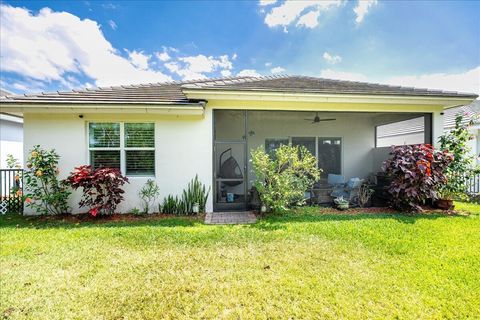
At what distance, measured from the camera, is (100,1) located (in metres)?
9.66

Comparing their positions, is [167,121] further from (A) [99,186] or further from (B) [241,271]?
(B) [241,271]

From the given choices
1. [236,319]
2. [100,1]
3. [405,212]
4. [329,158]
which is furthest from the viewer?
[329,158]

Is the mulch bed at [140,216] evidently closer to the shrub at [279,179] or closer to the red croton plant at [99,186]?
the red croton plant at [99,186]

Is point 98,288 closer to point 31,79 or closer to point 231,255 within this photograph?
point 231,255

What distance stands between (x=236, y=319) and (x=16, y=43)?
14.6m

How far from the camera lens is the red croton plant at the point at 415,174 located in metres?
7.26

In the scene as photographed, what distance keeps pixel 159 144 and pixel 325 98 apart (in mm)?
5983

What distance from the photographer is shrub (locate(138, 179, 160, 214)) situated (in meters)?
7.48

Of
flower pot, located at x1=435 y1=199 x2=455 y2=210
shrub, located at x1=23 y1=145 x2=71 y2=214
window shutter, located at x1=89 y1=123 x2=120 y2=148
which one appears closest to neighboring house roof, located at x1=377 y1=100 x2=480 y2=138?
flower pot, located at x1=435 y1=199 x2=455 y2=210

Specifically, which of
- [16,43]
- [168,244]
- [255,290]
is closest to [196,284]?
[255,290]

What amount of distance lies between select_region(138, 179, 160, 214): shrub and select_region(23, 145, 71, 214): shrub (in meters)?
2.21

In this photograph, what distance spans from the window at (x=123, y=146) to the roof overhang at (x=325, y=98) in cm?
217

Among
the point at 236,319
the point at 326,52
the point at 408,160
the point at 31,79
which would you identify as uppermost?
the point at 326,52

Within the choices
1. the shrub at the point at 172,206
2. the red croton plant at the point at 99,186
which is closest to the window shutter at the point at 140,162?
the red croton plant at the point at 99,186
